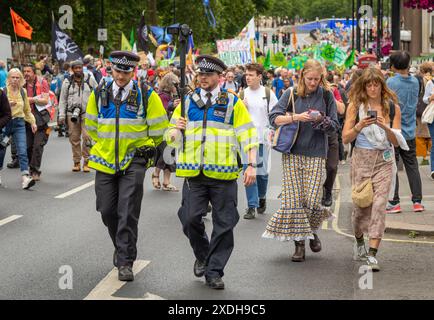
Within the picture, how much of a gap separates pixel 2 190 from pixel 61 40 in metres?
13.1

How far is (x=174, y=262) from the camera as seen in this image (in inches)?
341

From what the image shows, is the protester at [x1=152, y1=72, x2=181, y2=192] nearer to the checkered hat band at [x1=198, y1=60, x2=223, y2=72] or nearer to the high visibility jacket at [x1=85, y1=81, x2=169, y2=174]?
the high visibility jacket at [x1=85, y1=81, x2=169, y2=174]

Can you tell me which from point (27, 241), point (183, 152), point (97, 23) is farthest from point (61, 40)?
point (97, 23)

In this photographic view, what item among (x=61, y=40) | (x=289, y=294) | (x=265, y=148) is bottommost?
(x=289, y=294)

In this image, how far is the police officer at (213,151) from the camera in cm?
759

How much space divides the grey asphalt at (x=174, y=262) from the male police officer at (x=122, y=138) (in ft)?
1.86

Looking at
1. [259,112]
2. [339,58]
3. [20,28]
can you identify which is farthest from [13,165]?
[339,58]

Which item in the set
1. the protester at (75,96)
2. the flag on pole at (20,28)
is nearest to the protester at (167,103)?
the protester at (75,96)

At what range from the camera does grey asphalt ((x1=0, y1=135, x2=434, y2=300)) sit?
7.41 metres

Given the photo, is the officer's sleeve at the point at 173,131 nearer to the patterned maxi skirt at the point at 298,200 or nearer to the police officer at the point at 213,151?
the police officer at the point at 213,151

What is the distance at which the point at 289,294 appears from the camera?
7.38 m

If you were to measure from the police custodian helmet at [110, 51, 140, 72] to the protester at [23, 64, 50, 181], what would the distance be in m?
7.51

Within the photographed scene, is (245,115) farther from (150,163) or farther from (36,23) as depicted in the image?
(36,23)
